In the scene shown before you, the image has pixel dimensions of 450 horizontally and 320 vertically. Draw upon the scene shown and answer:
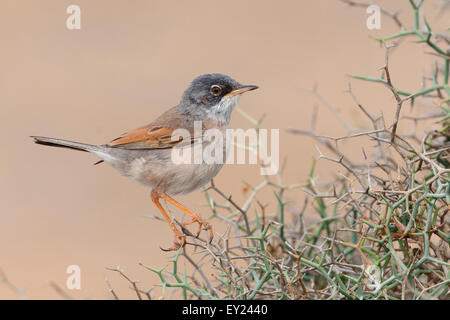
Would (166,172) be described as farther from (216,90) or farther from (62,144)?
(216,90)

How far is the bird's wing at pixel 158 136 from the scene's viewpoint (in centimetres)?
415

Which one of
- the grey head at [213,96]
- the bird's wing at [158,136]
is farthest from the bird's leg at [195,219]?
the grey head at [213,96]

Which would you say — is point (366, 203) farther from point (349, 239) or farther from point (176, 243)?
point (176, 243)

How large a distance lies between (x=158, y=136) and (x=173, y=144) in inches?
5.0

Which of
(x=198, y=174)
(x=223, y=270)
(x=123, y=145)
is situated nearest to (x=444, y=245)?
(x=223, y=270)

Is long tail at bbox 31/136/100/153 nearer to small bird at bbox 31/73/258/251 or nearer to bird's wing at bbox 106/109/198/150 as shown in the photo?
small bird at bbox 31/73/258/251

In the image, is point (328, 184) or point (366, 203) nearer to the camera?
point (366, 203)

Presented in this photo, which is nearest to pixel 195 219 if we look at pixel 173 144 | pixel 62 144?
pixel 173 144

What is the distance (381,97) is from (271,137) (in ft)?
13.5

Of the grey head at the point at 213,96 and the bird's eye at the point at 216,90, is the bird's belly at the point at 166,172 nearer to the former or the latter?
the grey head at the point at 213,96

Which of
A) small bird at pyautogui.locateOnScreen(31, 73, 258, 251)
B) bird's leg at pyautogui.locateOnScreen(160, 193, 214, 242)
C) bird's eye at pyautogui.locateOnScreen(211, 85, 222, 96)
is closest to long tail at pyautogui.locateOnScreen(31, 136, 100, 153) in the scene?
small bird at pyautogui.locateOnScreen(31, 73, 258, 251)

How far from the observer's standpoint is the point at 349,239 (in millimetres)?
3051

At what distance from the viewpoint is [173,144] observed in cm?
414
